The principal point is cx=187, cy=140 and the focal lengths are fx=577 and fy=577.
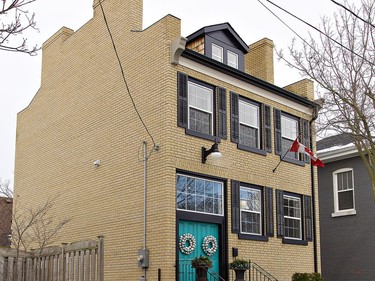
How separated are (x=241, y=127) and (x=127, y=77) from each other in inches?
141

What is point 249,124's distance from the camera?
1702cm

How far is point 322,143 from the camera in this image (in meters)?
24.8

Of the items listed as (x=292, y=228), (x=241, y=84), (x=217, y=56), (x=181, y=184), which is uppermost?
(x=217, y=56)

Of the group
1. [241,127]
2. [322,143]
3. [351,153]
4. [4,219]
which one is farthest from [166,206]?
[4,219]

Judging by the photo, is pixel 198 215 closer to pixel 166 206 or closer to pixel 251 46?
pixel 166 206

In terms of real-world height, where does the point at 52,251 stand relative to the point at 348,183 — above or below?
below

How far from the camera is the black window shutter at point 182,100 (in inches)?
580

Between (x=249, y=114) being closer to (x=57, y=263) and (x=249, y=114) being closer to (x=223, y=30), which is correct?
(x=223, y=30)

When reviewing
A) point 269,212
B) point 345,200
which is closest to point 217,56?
point 269,212

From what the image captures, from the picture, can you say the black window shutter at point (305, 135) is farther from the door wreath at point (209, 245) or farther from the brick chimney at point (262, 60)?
the door wreath at point (209, 245)

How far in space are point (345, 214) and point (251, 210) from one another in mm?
7111

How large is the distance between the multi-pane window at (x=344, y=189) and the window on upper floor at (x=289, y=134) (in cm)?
408

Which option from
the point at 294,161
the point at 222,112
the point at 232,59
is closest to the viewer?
the point at 222,112

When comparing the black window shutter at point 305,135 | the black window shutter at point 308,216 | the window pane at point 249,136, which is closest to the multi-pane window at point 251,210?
the window pane at point 249,136
